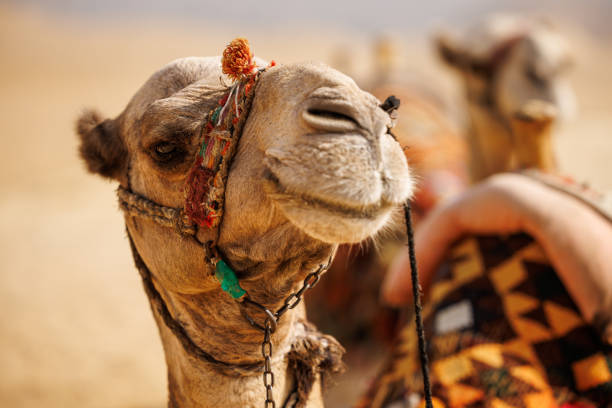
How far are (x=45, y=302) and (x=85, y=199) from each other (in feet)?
14.8

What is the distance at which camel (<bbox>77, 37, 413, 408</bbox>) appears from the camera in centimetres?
116

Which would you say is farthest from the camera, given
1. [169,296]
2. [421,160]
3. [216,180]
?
[421,160]

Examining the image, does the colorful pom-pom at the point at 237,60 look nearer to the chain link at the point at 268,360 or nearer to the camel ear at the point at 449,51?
the chain link at the point at 268,360

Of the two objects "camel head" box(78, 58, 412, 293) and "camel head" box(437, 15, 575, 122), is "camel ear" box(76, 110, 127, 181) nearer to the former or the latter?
"camel head" box(78, 58, 412, 293)

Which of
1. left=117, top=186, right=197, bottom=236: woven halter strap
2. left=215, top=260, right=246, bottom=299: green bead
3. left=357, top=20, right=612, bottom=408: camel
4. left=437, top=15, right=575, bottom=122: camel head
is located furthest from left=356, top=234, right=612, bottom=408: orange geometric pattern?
left=437, top=15, right=575, bottom=122: camel head

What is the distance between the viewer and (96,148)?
5.65ft

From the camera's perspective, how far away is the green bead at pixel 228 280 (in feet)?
4.47

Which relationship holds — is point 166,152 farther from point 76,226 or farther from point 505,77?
point 76,226

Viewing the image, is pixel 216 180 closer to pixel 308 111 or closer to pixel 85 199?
pixel 308 111

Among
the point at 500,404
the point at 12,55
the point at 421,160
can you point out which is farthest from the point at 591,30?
the point at 500,404

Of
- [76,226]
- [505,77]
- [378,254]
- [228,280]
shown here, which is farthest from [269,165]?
[76,226]

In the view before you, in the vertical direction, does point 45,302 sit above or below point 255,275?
below

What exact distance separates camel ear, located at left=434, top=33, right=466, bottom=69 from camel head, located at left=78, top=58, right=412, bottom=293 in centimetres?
321

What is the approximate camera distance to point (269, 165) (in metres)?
1.22
